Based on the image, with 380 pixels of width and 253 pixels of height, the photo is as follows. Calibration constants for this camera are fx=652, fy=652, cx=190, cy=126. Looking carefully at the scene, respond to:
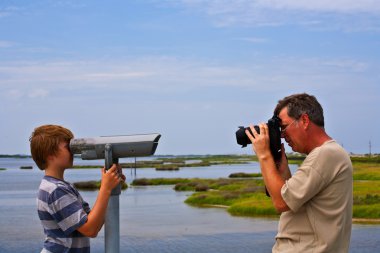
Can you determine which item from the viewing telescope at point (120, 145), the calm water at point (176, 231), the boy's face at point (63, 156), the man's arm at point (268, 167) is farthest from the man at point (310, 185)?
the calm water at point (176, 231)

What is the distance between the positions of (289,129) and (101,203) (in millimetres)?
974

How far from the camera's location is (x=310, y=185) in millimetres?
3021

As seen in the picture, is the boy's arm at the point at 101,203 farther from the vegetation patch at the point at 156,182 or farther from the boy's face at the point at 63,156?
the vegetation patch at the point at 156,182

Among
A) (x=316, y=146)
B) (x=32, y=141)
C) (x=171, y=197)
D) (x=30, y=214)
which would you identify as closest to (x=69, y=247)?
(x=32, y=141)

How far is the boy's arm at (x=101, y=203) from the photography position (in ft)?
9.39

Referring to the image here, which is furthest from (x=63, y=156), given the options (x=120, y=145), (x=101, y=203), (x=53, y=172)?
(x=120, y=145)

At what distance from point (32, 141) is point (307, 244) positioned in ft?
4.59

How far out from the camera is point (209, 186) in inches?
1789

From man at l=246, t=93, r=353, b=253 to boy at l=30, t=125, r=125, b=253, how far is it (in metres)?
0.74

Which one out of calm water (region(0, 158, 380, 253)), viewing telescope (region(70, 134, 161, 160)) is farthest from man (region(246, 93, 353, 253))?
calm water (region(0, 158, 380, 253))

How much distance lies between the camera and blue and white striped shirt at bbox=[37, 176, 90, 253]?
3.04 metres

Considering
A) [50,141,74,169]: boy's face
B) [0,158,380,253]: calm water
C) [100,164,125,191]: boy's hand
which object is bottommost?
[0,158,380,253]: calm water

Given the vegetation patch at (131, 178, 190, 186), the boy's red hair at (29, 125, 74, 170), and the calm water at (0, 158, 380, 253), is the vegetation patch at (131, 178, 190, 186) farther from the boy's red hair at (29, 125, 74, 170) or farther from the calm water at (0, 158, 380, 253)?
the boy's red hair at (29, 125, 74, 170)

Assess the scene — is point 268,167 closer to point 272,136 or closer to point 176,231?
point 272,136
